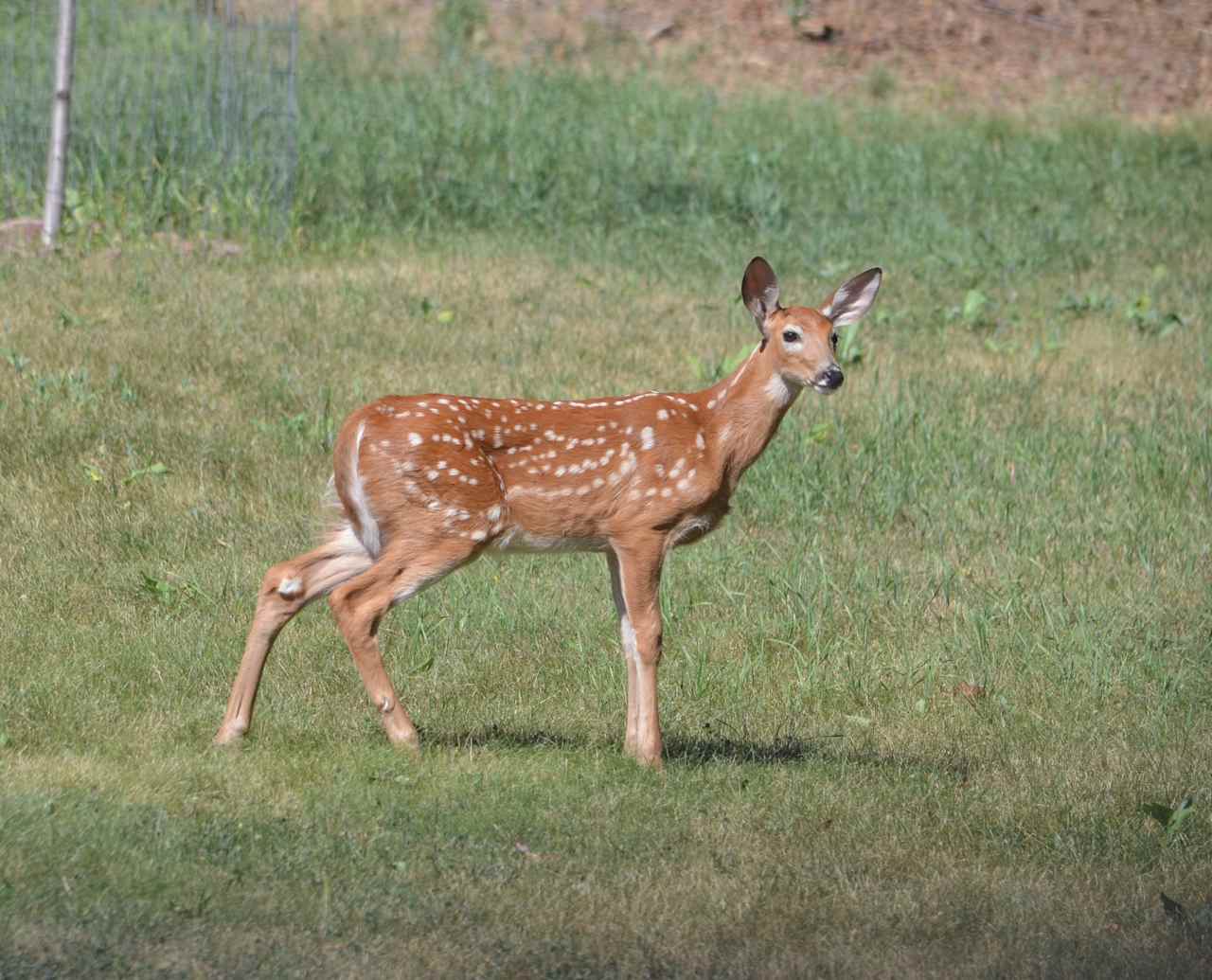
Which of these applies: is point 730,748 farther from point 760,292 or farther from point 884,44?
point 884,44

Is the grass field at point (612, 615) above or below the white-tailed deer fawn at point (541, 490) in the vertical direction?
below

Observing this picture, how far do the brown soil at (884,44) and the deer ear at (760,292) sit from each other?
14.5 metres

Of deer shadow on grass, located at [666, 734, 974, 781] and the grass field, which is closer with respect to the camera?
the grass field

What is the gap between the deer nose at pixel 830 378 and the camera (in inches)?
279

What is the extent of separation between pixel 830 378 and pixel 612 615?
7.12ft

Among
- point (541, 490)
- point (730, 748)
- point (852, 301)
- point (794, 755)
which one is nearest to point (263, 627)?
point (541, 490)

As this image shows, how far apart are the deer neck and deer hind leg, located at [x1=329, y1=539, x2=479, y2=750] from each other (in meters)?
1.08

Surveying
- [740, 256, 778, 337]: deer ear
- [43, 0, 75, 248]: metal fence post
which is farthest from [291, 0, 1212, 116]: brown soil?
[740, 256, 778, 337]: deer ear

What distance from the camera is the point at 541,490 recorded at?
707cm

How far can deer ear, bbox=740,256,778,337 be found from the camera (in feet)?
24.2

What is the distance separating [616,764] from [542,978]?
1.86m

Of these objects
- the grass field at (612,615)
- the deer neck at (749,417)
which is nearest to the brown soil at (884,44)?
the grass field at (612,615)

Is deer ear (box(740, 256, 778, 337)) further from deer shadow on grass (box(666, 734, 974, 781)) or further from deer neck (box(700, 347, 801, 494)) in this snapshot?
deer shadow on grass (box(666, 734, 974, 781))

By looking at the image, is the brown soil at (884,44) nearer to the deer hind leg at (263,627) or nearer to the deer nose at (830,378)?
the deer nose at (830,378)
